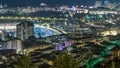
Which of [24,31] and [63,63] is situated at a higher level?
[63,63]

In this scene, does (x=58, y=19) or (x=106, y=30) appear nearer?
(x=106, y=30)

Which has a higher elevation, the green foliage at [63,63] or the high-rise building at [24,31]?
the green foliage at [63,63]

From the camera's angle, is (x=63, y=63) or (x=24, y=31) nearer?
(x=63, y=63)

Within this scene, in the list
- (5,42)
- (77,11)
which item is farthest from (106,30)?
(77,11)

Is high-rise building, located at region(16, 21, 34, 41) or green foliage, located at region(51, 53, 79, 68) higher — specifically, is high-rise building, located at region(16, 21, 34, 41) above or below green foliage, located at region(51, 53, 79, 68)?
below

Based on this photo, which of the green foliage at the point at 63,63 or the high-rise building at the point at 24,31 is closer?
the green foliage at the point at 63,63

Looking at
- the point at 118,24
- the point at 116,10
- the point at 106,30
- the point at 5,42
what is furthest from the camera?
the point at 116,10

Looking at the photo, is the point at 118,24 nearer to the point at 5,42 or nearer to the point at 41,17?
the point at 41,17

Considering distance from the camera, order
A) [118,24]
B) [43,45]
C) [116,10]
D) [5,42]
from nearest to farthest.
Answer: [43,45] < [5,42] < [118,24] < [116,10]

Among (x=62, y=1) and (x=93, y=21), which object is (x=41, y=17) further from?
(x=62, y=1)

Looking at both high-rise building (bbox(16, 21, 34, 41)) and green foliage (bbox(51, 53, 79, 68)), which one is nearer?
green foliage (bbox(51, 53, 79, 68))
